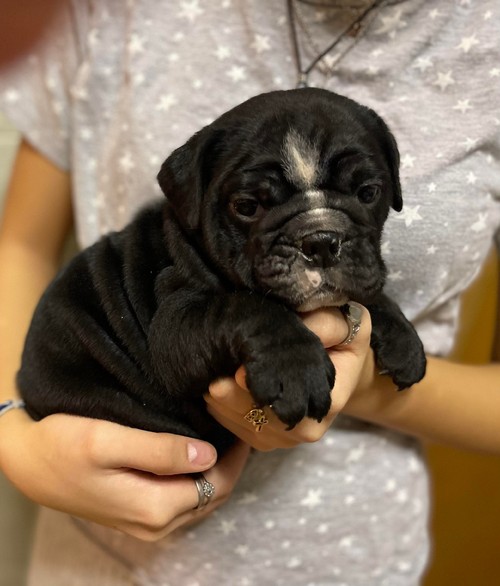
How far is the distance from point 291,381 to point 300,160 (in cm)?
32

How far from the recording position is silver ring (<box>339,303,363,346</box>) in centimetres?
91

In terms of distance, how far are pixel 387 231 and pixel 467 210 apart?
0.48 feet

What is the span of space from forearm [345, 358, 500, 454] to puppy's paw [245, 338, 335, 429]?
0.31 m

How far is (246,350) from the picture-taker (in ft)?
2.70

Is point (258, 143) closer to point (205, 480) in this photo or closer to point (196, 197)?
point (196, 197)

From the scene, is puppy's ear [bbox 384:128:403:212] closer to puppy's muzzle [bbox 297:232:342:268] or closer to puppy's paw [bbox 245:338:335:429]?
puppy's muzzle [bbox 297:232:342:268]

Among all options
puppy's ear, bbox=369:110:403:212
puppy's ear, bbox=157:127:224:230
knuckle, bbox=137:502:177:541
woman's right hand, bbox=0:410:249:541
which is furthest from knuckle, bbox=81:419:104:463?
puppy's ear, bbox=369:110:403:212

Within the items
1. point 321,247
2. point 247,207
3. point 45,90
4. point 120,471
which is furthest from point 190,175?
point 45,90

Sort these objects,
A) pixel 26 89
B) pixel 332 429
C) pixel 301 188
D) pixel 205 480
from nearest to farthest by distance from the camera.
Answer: pixel 301 188 < pixel 205 480 < pixel 332 429 < pixel 26 89

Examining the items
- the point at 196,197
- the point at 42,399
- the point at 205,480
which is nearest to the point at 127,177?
the point at 196,197

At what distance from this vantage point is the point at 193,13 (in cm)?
124

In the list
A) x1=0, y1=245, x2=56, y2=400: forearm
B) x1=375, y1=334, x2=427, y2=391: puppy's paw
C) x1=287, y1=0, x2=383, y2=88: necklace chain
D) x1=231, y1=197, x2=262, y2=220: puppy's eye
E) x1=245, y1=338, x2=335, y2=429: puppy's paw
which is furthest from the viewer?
x1=0, y1=245, x2=56, y2=400: forearm

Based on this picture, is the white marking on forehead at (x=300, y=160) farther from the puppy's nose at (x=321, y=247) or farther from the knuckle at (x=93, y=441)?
the knuckle at (x=93, y=441)

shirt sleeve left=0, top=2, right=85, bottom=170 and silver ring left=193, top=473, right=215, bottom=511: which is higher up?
shirt sleeve left=0, top=2, right=85, bottom=170
